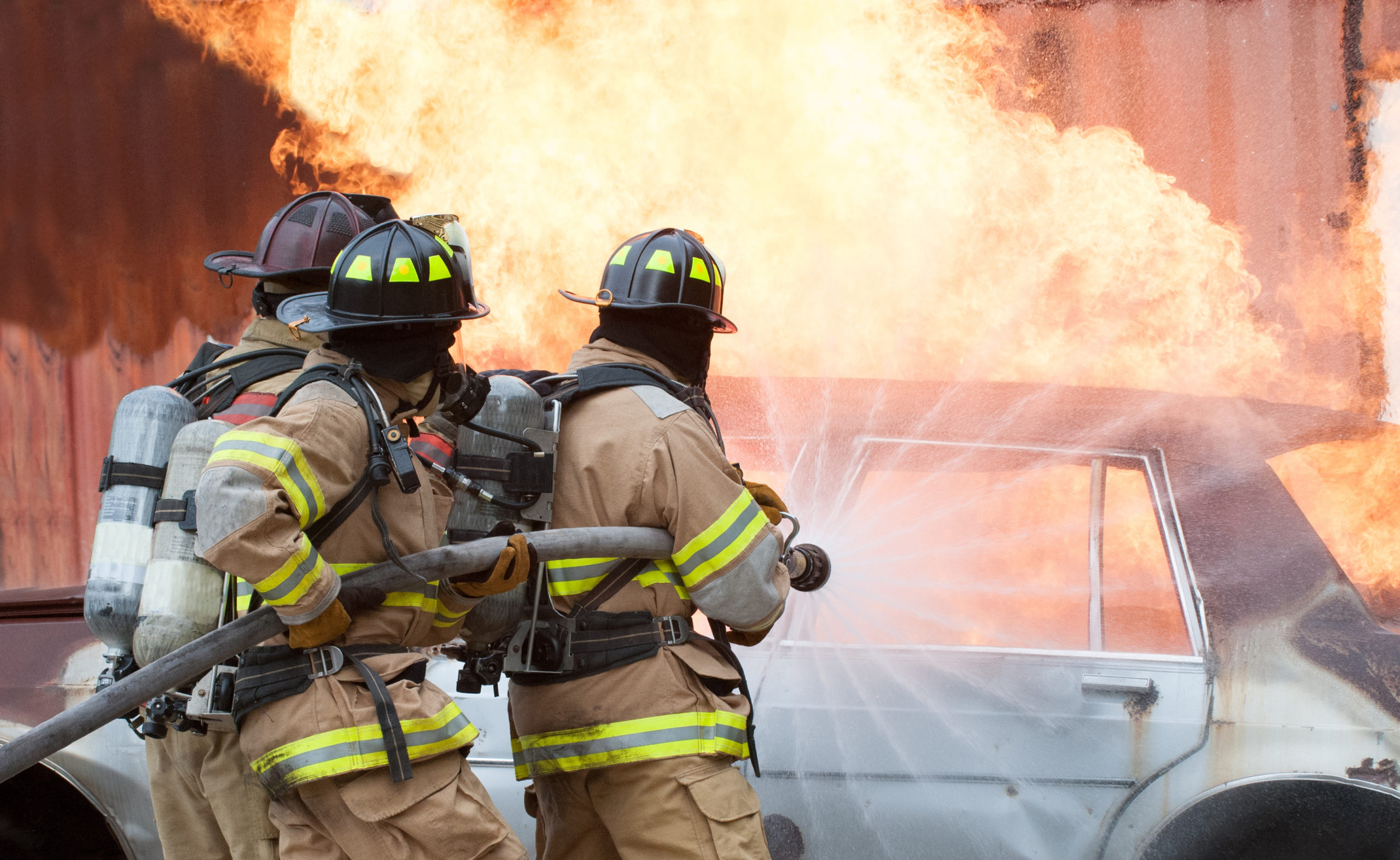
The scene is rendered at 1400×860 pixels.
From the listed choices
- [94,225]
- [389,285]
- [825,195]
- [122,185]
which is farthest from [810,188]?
[94,225]

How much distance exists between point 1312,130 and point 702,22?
133 inches

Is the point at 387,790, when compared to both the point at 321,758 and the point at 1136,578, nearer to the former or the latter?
the point at 321,758

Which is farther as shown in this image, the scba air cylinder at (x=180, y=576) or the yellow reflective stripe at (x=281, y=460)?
the scba air cylinder at (x=180, y=576)

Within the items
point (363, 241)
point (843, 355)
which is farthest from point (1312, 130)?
point (363, 241)

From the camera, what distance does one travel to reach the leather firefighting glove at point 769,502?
2.74 metres

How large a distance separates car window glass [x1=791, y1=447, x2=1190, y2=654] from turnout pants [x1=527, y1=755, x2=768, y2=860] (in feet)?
2.62

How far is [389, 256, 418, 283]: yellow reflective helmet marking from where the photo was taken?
204 cm

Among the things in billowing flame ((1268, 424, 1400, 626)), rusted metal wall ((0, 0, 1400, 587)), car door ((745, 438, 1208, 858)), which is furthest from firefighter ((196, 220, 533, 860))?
rusted metal wall ((0, 0, 1400, 587))

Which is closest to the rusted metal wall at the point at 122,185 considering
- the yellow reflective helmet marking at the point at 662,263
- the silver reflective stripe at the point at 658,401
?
the yellow reflective helmet marking at the point at 662,263

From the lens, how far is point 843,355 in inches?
196

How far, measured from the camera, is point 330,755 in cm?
189

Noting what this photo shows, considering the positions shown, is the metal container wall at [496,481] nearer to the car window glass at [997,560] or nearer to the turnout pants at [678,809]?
the turnout pants at [678,809]

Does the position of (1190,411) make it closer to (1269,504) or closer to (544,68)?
(1269,504)

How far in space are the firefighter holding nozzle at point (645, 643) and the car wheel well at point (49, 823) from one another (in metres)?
1.51
